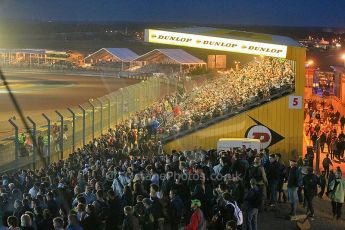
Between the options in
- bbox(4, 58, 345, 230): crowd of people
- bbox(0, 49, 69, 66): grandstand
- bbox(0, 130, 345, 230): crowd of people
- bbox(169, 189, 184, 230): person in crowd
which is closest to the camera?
bbox(0, 130, 345, 230): crowd of people

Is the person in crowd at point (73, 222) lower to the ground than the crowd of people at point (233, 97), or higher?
lower

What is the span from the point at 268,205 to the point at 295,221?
3.92 ft

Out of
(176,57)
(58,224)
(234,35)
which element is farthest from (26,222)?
(176,57)

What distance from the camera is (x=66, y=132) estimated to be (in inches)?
738

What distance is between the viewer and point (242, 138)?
1942cm

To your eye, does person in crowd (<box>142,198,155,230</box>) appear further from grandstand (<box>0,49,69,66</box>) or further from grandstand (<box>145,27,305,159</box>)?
grandstand (<box>0,49,69,66</box>)

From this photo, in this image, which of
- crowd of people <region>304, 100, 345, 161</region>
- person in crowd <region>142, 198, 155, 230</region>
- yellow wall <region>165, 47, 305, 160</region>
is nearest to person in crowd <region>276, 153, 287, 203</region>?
person in crowd <region>142, 198, 155, 230</region>

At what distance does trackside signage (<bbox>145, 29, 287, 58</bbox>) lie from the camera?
1855 cm

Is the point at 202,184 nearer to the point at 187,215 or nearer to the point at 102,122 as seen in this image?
the point at 187,215

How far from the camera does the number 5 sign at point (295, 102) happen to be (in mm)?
19516

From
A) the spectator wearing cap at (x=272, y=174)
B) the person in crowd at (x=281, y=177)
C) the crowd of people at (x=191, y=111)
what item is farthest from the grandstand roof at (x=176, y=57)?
the spectator wearing cap at (x=272, y=174)

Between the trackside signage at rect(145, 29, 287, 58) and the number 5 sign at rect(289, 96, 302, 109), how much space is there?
1491mm

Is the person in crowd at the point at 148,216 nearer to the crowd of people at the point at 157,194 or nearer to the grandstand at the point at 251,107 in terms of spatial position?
the crowd of people at the point at 157,194

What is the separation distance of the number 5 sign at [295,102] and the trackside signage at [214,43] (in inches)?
58.7
